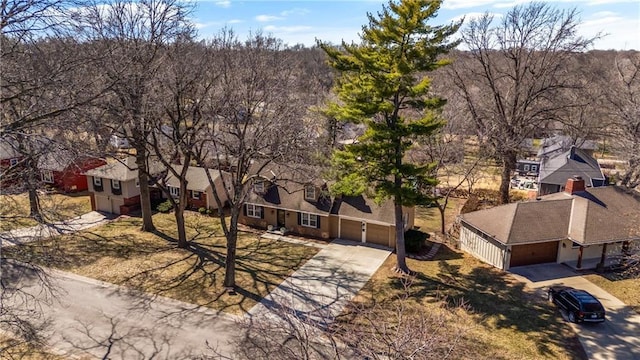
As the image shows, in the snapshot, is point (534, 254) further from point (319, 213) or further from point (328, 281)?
point (319, 213)

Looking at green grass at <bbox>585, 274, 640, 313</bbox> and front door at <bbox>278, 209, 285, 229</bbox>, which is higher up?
front door at <bbox>278, 209, 285, 229</bbox>

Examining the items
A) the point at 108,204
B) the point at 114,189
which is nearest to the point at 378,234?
the point at 114,189

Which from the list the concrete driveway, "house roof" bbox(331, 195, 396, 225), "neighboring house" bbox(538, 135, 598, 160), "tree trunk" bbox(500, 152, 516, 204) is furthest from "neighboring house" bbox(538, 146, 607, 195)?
"house roof" bbox(331, 195, 396, 225)

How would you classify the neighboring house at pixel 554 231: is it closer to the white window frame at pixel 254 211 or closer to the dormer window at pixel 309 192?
the dormer window at pixel 309 192

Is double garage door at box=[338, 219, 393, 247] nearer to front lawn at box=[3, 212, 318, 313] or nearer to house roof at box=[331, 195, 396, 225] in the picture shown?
house roof at box=[331, 195, 396, 225]

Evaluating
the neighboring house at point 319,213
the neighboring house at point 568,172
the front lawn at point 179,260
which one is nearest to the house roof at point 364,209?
the neighboring house at point 319,213

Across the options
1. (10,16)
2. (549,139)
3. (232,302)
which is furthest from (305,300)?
(549,139)
